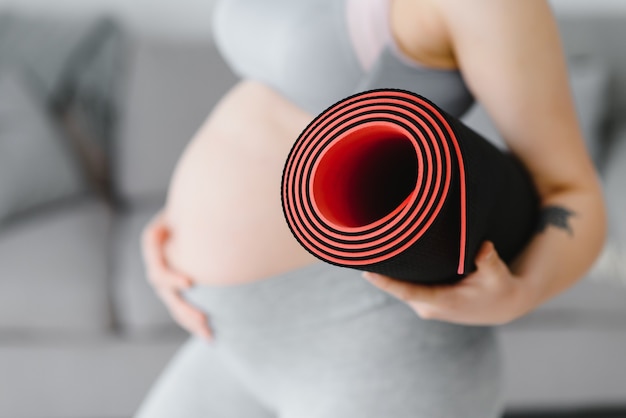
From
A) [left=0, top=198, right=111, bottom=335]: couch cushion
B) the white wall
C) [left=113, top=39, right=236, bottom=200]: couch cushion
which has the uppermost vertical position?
the white wall

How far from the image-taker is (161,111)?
2.29m

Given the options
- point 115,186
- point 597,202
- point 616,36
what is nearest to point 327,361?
point 597,202

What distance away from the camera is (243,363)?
82cm

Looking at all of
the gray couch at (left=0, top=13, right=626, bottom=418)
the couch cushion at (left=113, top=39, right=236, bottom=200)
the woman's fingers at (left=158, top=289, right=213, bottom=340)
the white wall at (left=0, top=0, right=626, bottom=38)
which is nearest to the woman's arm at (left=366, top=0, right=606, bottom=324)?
the woman's fingers at (left=158, top=289, right=213, bottom=340)

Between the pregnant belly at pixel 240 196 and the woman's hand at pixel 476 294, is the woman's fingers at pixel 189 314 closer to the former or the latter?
the pregnant belly at pixel 240 196

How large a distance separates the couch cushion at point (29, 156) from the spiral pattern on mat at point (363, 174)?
1.76 m

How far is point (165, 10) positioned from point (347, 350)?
2.23 meters

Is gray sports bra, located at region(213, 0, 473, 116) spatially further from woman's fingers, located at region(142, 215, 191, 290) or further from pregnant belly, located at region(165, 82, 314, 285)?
woman's fingers, located at region(142, 215, 191, 290)

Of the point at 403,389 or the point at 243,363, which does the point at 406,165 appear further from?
the point at 243,363

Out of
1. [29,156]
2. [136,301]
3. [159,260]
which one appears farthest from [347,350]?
[29,156]

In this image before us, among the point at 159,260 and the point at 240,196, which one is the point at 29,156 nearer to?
the point at 159,260

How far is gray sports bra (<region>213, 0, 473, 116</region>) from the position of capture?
26.0 inches

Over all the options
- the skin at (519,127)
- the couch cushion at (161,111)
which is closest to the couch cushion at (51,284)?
the couch cushion at (161,111)

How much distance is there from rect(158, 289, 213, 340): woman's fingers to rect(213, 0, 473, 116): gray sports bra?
26 cm
